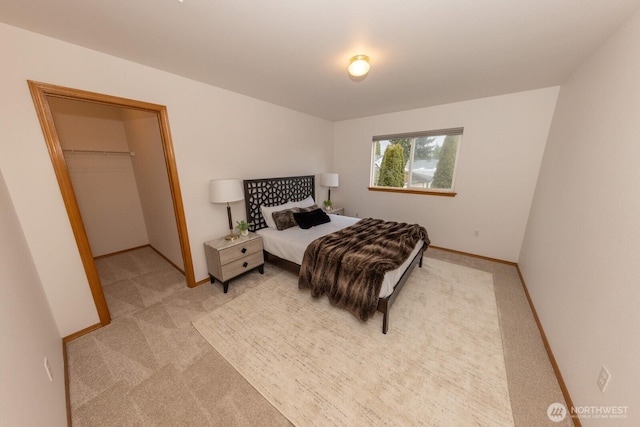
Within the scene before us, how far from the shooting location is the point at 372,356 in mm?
1760

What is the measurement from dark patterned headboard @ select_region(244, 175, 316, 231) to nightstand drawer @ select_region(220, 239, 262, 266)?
1.38ft

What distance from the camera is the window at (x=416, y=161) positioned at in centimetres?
355

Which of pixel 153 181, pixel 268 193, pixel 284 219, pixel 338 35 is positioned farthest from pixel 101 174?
pixel 338 35

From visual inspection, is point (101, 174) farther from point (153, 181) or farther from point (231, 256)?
point (231, 256)

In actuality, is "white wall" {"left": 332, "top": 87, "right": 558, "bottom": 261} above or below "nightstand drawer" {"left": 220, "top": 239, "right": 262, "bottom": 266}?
above

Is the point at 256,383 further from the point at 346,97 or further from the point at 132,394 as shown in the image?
the point at 346,97

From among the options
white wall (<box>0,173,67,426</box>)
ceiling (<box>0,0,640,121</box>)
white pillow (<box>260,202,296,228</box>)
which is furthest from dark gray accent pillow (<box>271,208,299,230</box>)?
white wall (<box>0,173,67,426</box>)

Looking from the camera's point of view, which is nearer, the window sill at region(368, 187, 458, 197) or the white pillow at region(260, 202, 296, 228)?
the white pillow at region(260, 202, 296, 228)

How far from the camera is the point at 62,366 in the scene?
1597 mm

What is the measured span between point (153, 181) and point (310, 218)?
7.84 feet

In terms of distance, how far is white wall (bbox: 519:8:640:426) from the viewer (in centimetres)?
111

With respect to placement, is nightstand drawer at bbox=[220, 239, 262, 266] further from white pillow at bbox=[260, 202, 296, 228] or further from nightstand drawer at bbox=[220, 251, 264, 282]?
white pillow at bbox=[260, 202, 296, 228]

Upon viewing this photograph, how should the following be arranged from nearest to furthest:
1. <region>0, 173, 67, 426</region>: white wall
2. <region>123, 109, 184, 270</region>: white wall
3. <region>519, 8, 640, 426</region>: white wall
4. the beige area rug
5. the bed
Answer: <region>0, 173, 67, 426</region>: white wall, <region>519, 8, 640, 426</region>: white wall, the beige area rug, the bed, <region>123, 109, 184, 270</region>: white wall

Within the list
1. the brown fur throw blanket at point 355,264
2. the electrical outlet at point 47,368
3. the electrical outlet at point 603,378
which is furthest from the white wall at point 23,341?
the electrical outlet at point 603,378
